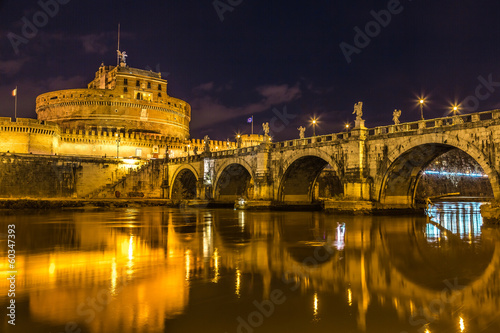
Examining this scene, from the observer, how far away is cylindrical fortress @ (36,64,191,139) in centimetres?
7125

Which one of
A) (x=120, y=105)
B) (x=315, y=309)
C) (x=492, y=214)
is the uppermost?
(x=120, y=105)

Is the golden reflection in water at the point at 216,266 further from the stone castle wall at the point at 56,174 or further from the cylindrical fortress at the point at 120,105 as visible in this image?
the cylindrical fortress at the point at 120,105

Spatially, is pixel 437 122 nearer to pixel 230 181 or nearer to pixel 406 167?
pixel 406 167

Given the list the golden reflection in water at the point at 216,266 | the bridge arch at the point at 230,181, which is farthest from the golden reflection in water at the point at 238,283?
the bridge arch at the point at 230,181

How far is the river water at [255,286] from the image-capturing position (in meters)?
5.77

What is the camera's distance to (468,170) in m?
75.4

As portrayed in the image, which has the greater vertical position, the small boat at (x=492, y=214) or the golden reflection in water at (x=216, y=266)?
the small boat at (x=492, y=214)

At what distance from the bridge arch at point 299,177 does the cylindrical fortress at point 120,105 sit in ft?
143

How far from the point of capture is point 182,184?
57.3 m

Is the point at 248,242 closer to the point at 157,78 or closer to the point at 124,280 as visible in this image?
the point at 124,280

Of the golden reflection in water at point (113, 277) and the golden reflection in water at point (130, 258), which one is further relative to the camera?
the golden reflection in water at point (130, 258)

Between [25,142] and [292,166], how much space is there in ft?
130

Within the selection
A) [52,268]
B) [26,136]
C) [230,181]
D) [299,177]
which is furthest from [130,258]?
[26,136]

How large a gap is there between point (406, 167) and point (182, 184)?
120ft
